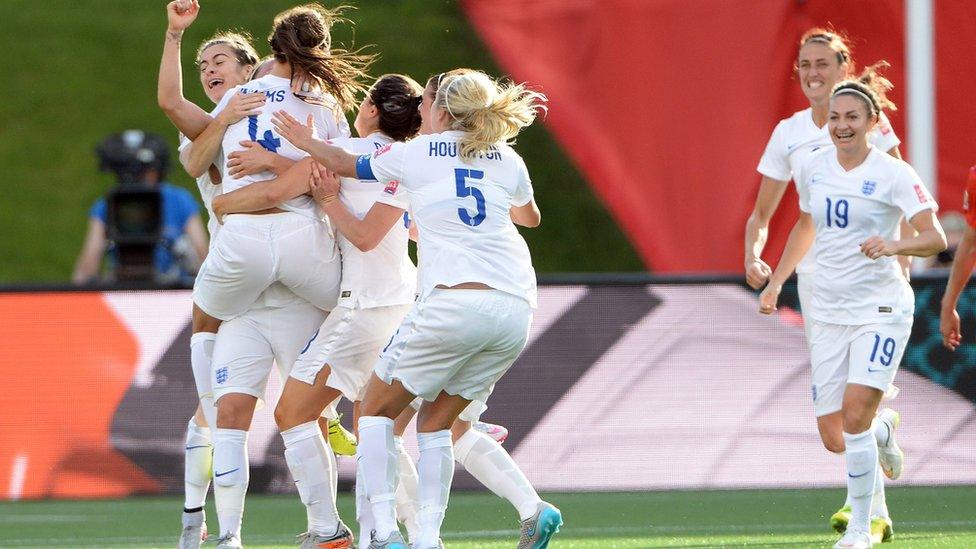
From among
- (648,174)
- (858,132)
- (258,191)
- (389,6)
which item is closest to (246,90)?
(258,191)

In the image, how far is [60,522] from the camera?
7395mm

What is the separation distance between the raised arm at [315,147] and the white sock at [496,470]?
117 centimetres

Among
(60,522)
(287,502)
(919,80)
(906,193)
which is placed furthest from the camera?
(919,80)

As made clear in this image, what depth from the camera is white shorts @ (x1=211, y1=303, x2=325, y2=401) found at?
5539 millimetres

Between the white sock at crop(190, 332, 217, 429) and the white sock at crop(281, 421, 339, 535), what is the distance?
1.19ft

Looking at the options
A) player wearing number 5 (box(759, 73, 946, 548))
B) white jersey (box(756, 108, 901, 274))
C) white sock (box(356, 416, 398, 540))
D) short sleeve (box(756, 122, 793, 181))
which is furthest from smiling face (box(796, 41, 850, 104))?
white sock (box(356, 416, 398, 540))

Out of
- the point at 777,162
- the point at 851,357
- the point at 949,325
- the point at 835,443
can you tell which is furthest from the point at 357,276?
the point at 949,325

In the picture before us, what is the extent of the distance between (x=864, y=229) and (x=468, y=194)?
1.81 metres

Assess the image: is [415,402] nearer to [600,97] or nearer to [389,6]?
[600,97]

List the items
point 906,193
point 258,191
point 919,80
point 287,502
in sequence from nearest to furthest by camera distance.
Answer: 1. point 258,191
2. point 906,193
3. point 287,502
4. point 919,80

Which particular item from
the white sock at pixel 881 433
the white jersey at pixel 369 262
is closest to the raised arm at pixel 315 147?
the white jersey at pixel 369 262

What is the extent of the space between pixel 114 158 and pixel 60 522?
3987mm

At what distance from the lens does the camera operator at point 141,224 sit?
10266 millimetres

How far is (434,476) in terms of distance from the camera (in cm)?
528
